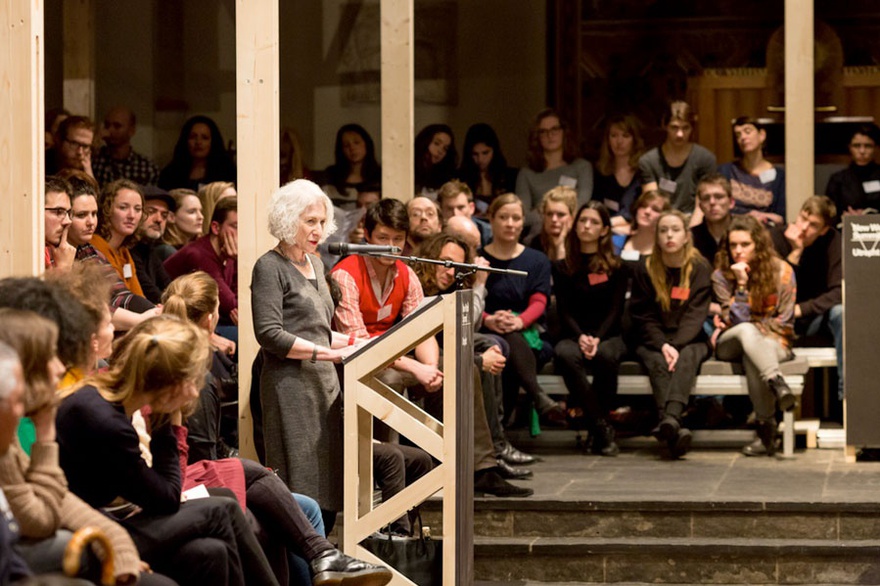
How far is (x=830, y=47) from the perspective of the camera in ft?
35.4

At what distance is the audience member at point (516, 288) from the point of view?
7.56m

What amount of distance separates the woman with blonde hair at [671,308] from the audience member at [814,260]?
0.57 meters

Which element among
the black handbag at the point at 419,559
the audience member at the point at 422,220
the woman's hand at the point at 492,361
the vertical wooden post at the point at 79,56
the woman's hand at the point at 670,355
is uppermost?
the vertical wooden post at the point at 79,56

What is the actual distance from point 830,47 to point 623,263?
3.73 m

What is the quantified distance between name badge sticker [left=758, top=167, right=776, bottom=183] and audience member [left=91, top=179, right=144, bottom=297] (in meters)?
3.66

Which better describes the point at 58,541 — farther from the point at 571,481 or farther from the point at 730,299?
the point at 730,299

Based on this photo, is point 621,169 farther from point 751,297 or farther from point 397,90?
point 397,90

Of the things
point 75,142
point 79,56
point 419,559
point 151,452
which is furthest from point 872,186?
point 151,452

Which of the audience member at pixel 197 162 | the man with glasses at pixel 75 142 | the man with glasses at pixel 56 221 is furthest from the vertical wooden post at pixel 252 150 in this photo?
the audience member at pixel 197 162

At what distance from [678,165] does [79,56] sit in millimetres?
4088

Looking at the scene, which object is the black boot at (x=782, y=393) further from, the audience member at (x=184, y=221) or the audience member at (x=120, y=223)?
the audience member at (x=120, y=223)

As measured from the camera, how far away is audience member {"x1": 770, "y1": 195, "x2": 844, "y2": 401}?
7.93 m

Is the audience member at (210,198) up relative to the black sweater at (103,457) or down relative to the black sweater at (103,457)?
up

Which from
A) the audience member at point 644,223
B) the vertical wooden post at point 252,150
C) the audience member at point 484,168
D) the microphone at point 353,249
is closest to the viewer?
the microphone at point 353,249
